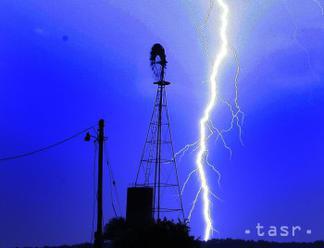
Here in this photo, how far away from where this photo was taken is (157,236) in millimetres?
33906

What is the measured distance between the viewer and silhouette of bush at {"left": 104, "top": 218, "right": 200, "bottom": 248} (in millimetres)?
33719

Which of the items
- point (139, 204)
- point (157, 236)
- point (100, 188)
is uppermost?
point (139, 204)

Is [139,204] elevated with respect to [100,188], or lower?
elevated

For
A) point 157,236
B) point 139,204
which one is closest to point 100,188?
point 157,236

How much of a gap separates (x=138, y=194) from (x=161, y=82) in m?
6.25

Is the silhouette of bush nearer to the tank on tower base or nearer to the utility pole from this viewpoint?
the tank on tower base

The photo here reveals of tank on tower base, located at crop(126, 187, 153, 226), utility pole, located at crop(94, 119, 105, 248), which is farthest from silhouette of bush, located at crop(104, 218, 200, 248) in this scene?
utility pole, located at crop(94, 119, 105, 248)

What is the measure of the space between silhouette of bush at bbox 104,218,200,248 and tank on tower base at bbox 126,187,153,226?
56.0 inches

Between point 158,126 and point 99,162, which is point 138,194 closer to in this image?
point 158,126

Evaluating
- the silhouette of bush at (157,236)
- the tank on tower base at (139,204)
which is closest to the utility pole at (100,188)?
the silhouette of bush at (157,236)

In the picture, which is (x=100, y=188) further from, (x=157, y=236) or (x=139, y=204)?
(x=139, y=204)

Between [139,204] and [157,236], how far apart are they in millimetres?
3767

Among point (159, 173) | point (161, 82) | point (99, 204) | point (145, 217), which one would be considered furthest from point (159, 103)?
point (99, 204)

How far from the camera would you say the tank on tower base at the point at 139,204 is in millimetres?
37188
